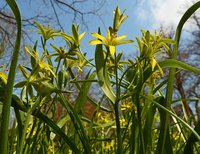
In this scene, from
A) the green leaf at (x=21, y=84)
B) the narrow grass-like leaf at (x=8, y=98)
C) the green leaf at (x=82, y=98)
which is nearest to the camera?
the narrow grass-like leaf at (x=8, y=98)

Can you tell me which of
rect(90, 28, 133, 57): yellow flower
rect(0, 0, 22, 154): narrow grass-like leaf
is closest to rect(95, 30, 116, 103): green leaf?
rect(90, 28, 133, 57): yellow flower

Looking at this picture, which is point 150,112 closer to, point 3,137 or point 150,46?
point 150,46

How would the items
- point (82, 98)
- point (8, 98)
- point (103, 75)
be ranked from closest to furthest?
point (8, 98)
point (103, 75)
point (82, 98)

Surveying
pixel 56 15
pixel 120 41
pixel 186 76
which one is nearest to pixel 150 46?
pixel 120 41

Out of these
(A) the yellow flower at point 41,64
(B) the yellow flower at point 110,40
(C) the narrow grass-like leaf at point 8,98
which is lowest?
(C) the narrow grass-like leaf at point 8,98

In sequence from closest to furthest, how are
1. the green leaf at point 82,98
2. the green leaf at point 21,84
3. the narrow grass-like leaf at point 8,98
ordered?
the narrow grass-like leaf at point 8,98
the green leaf at point 21,84
the green leaf at point 82,98

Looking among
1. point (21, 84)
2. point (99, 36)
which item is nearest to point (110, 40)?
point (99, 36)

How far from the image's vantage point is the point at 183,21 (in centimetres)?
44

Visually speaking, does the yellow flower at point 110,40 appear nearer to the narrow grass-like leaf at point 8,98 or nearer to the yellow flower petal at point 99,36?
the yellow flower petal at point 99,36

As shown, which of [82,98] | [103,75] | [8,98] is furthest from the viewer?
[82,98]

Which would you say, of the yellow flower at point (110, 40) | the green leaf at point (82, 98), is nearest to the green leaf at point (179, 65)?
the yellow flower at point (110, 40)

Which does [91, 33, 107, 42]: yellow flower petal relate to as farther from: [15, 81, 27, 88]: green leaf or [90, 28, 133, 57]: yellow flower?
[15, 81, 27, 88]: green leaf

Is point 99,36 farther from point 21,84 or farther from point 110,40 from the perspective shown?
point 21,84

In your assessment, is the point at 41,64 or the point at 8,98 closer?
the point at 8,98
